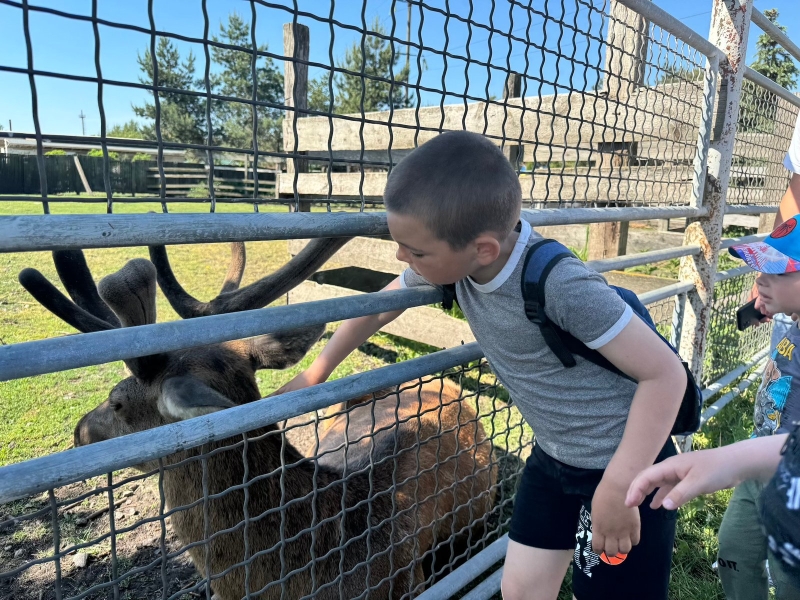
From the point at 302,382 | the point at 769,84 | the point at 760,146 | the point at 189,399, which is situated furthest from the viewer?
the point at 760,146

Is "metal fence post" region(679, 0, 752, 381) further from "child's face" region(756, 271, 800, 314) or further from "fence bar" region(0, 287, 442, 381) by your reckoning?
"fence bar" region(0, 287, 442, 381)

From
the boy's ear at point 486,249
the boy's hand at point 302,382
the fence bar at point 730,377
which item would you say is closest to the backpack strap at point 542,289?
the boy's ear at point 486,249

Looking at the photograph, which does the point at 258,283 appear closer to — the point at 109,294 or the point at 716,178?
the point at 109,294

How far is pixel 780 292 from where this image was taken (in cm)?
202

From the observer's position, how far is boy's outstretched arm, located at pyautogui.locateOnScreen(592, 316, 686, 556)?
1.51 metres

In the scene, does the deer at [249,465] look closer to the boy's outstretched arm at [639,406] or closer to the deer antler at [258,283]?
the deer antler at [258,283]

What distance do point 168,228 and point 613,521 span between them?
1.36 metres

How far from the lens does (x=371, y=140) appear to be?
5.14 meters

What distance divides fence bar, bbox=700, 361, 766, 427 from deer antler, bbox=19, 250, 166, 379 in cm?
354

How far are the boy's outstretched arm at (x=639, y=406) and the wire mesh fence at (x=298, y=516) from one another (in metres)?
0.58

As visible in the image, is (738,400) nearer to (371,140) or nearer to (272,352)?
(371,140)

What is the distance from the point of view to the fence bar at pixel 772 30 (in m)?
3.70

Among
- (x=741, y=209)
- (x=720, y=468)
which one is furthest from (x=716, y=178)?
(x=720, y=468)

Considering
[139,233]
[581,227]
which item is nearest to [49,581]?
[139,233]
